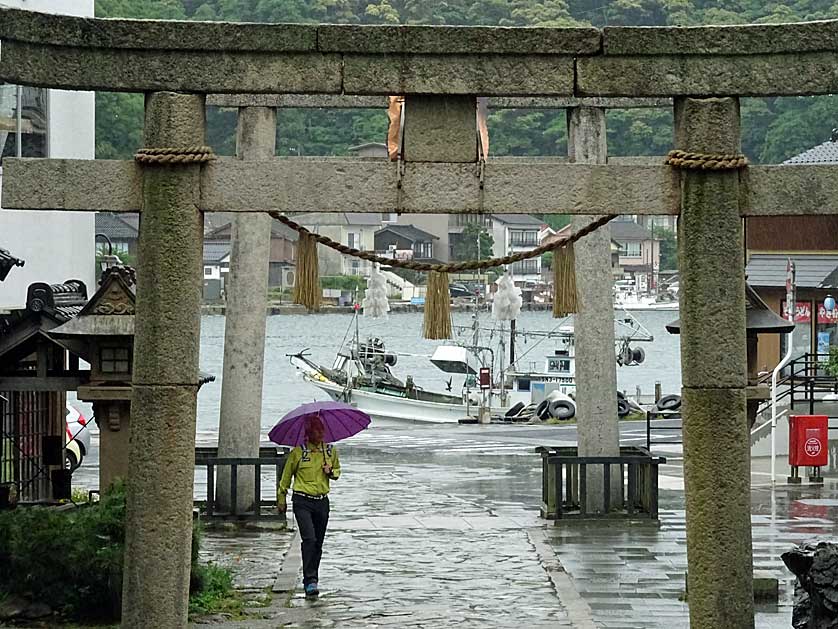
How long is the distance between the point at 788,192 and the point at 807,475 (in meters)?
15.8

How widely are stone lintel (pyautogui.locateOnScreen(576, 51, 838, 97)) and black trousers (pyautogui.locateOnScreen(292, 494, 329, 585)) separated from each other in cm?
564

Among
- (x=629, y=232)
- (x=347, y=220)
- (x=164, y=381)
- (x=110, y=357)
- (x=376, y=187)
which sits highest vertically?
(x=629, y=232)

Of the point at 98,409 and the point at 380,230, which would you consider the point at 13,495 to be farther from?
the point at 380,230

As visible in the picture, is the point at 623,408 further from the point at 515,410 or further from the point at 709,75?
the point at 709,75

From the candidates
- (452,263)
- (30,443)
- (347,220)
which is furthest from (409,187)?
(347,220)

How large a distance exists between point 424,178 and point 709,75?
93.4 inches

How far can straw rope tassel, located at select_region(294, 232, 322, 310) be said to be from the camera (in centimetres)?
1280

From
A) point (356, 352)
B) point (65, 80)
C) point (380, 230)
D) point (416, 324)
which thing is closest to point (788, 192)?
point (65, 80)

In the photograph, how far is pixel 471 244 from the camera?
92.7m

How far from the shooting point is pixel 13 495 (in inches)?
662

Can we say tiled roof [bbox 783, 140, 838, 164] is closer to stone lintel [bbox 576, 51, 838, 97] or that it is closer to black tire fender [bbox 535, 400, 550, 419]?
black tire fender [bbox 535, 400, 550, 419]

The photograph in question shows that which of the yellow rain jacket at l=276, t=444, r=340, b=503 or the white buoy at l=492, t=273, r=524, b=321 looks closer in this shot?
the yellow rain jacket at l=276, t=444, r=340, b=503

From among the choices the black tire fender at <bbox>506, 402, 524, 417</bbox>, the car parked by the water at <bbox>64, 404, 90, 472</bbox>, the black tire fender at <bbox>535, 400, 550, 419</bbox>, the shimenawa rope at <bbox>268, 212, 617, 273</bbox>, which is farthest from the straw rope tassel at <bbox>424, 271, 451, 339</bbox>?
the black tire fender at <bbox>506, 402, 524, 417</bbox>

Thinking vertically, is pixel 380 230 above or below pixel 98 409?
above
